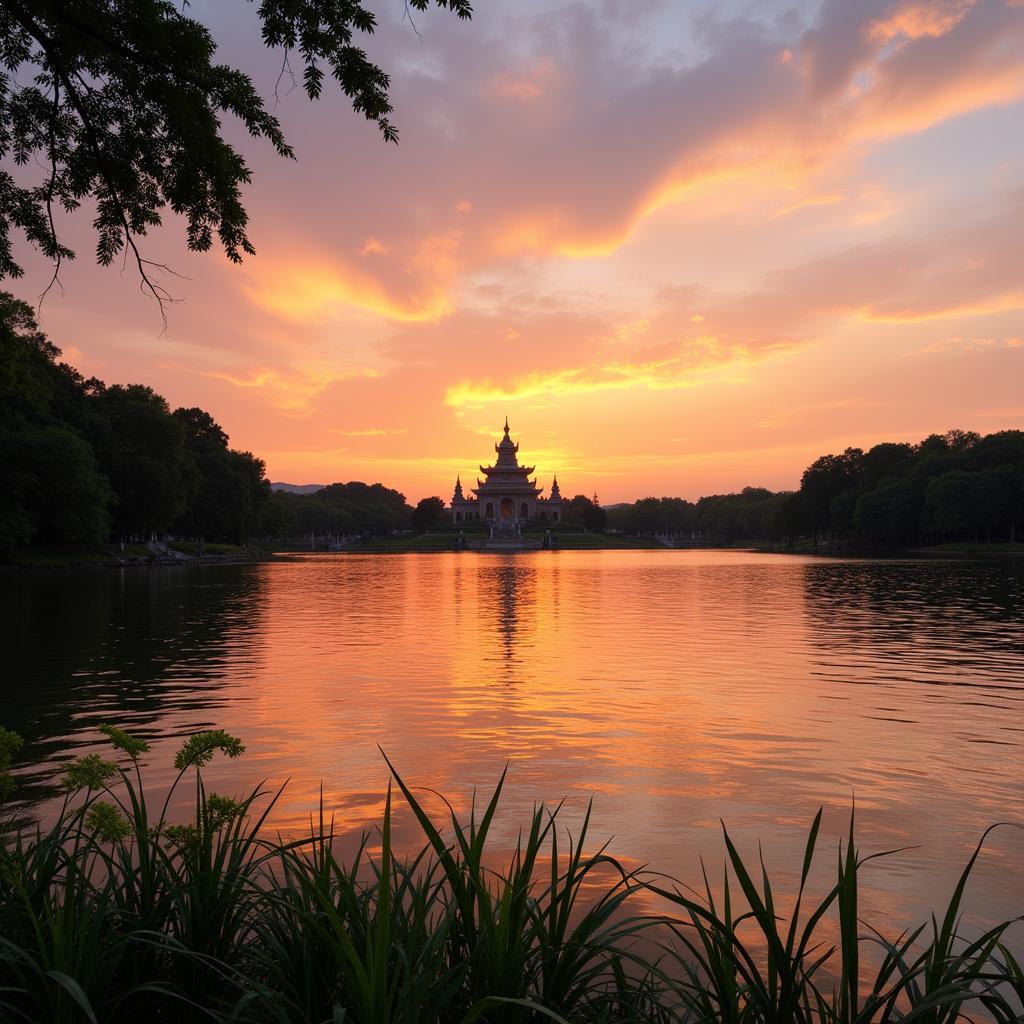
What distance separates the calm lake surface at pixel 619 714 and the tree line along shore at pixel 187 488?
8.03 m

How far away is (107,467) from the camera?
3091 inches

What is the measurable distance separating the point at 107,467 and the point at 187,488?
39.4 ft

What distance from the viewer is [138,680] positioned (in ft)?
54.1

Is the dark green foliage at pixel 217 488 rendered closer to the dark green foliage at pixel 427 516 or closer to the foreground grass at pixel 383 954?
the dark green foliage at pixel 427 516

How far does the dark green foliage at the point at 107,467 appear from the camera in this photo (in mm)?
61094

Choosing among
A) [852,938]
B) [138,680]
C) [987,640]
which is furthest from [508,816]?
[987,640]

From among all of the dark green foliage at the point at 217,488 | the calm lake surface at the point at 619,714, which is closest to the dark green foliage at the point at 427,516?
the dark green foliage at the point at 217,488

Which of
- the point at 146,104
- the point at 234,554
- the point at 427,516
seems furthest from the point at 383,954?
the point at 427,516

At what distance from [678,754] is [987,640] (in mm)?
14797

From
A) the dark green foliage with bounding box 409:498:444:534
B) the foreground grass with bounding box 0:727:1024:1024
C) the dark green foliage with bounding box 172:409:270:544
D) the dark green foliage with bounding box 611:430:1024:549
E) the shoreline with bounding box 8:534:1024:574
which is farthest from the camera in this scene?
the dark green foliage with bounding box 409:498:444:534

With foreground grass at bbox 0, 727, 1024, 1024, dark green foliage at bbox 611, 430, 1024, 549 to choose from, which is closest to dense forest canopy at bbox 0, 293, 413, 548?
foreground grass at bbox 0, 727, 1024, 1024

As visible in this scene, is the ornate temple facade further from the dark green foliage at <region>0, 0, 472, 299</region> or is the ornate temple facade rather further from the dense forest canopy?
the dark green foliage at <region>0, 0, 472, 299</region>

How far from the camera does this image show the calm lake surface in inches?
332

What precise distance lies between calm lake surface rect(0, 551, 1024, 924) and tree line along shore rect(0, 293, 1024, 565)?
803 cm
